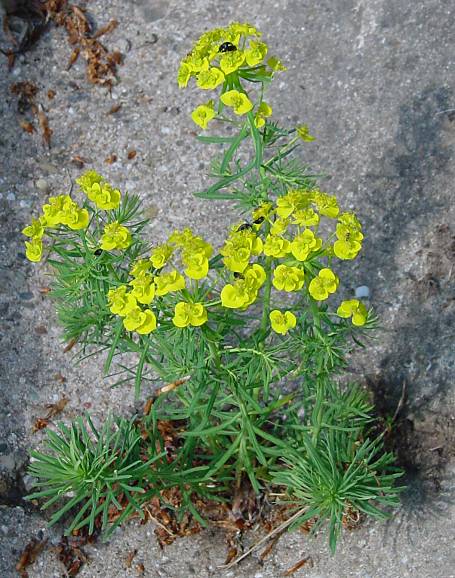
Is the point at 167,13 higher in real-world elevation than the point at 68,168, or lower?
higher

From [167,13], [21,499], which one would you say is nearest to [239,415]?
[21,499]

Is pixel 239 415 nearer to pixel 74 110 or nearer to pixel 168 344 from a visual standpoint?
pixel 168 344

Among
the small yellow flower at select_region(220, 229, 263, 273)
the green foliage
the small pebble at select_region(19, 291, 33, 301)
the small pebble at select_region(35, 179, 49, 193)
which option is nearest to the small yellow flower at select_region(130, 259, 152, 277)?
the small yellow flower at select_region(220, 229, 263, 273)

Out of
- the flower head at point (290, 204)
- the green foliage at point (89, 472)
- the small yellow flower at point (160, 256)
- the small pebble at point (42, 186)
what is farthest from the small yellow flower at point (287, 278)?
the small pebble at point (42, 186)

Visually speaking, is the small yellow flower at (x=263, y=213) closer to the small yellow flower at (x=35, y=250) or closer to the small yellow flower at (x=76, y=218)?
the small yellow flower at (x=76, y=218)

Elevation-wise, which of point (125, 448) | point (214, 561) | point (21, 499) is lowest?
point (214, 561)

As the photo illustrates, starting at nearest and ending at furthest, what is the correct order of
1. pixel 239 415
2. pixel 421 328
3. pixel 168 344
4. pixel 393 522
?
pixel 168 344, pixel 239 415, pixel 393 522, pixel 421 328

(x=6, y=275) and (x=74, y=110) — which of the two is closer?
(x=6, y=275)

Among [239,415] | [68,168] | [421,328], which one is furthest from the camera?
[68,168]
